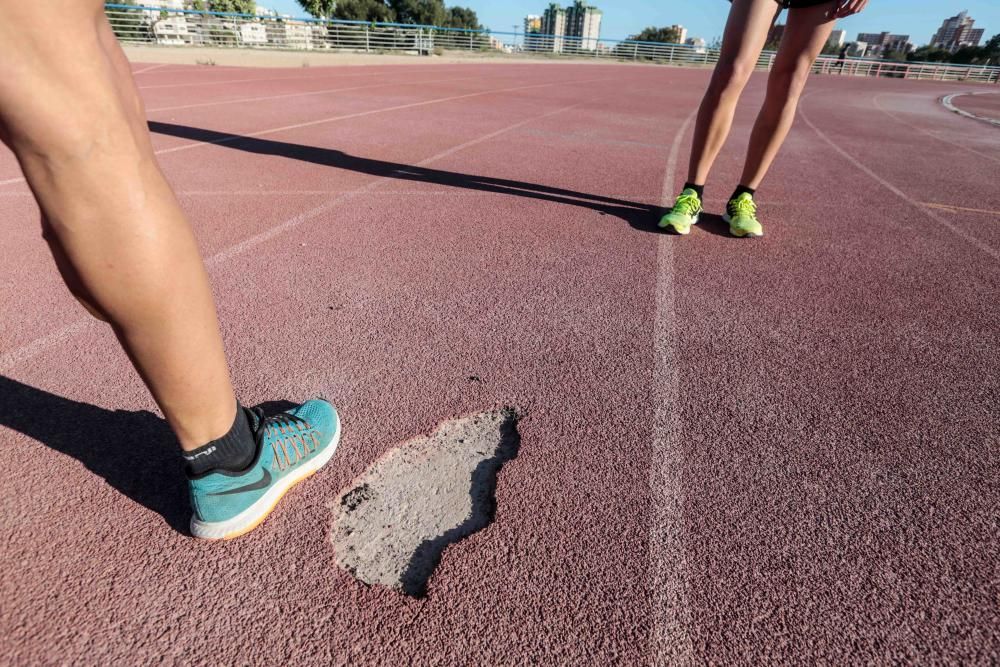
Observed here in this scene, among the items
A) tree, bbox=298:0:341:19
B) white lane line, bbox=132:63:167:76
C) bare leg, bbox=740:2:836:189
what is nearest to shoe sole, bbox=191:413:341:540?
bare leg, bbox=740:2:836:189

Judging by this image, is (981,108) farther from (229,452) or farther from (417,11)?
(417,11)

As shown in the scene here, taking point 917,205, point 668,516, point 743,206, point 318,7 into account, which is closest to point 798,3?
point 743,206

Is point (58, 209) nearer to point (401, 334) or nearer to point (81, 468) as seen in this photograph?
point (81, 468)

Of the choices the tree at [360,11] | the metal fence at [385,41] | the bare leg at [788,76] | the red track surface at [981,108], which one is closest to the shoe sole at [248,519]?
the bare leg at [788,76]

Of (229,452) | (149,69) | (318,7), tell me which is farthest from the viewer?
(318,7)

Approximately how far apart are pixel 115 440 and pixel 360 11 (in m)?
59.1

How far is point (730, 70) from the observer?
3256 millimetres

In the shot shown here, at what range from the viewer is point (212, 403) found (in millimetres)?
1207

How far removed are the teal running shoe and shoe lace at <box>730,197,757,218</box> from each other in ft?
9.99

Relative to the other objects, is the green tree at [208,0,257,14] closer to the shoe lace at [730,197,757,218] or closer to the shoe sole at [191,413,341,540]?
the shoe lace at [730,197,757,218]

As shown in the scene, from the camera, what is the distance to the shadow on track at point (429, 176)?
4.05m

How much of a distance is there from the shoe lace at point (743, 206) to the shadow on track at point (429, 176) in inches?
20.5

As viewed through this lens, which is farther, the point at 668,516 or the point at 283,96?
the point at 283,96

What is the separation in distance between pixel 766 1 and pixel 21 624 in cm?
399
